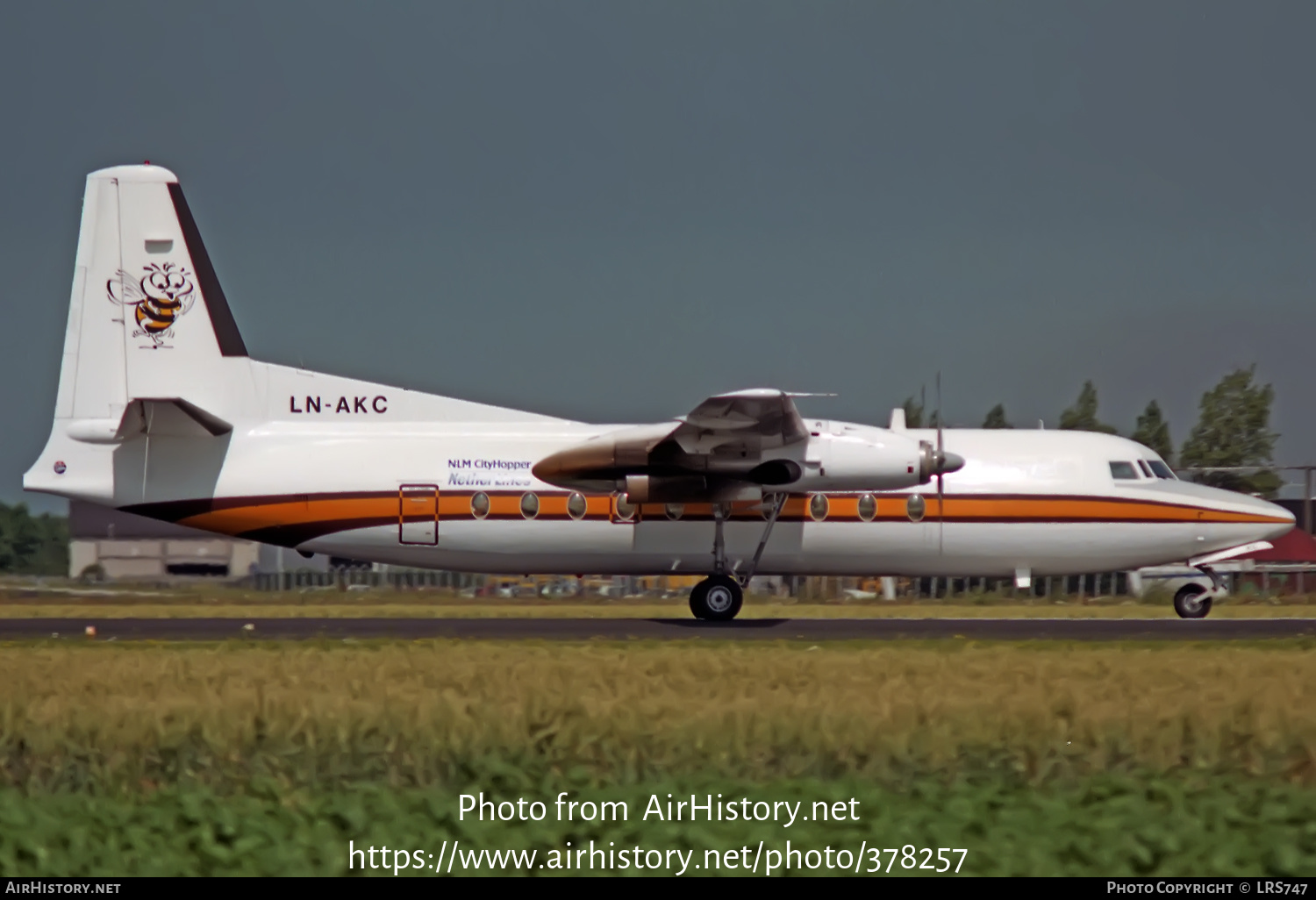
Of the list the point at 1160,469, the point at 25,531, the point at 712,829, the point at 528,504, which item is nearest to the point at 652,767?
the point at 712,829

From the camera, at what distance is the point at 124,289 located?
24.2m

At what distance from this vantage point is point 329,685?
37.6 feet

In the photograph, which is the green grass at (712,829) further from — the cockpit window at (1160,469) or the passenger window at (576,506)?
the cockpit window at (1160,469)

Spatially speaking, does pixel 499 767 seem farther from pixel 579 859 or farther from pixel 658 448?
pixel 658 448

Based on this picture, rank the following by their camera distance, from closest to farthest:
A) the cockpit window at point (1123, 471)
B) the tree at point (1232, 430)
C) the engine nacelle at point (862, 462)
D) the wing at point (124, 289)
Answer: the engine nacelle at point (862, 462) < the wing at point (124, 289) < the cockpit window at point (1123, 471) < the tree at point (1232, 430)

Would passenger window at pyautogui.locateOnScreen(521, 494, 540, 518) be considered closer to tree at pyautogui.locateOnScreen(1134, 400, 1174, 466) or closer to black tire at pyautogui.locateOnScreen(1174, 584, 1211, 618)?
black tire at pyautogui.locateOnScreen(1174, 584, 1211, 618)

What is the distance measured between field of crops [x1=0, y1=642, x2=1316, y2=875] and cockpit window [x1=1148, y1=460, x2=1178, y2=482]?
13.8 meters

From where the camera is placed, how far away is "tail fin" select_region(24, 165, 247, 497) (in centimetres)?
2394

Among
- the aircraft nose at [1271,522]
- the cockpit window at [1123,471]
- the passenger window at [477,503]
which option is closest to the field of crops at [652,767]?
the passenger window at [477,503]

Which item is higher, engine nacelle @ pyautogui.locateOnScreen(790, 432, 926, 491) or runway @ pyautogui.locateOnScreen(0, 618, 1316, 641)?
engine nacelle @ pyautogui.locateOnScreen(790, 432, 926, 491)

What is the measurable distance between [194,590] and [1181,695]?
31.2 meters

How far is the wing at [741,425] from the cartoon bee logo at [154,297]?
8.86 meters

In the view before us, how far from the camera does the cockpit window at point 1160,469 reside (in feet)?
81.8

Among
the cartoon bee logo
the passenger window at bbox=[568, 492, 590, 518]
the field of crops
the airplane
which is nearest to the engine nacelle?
the airplane
